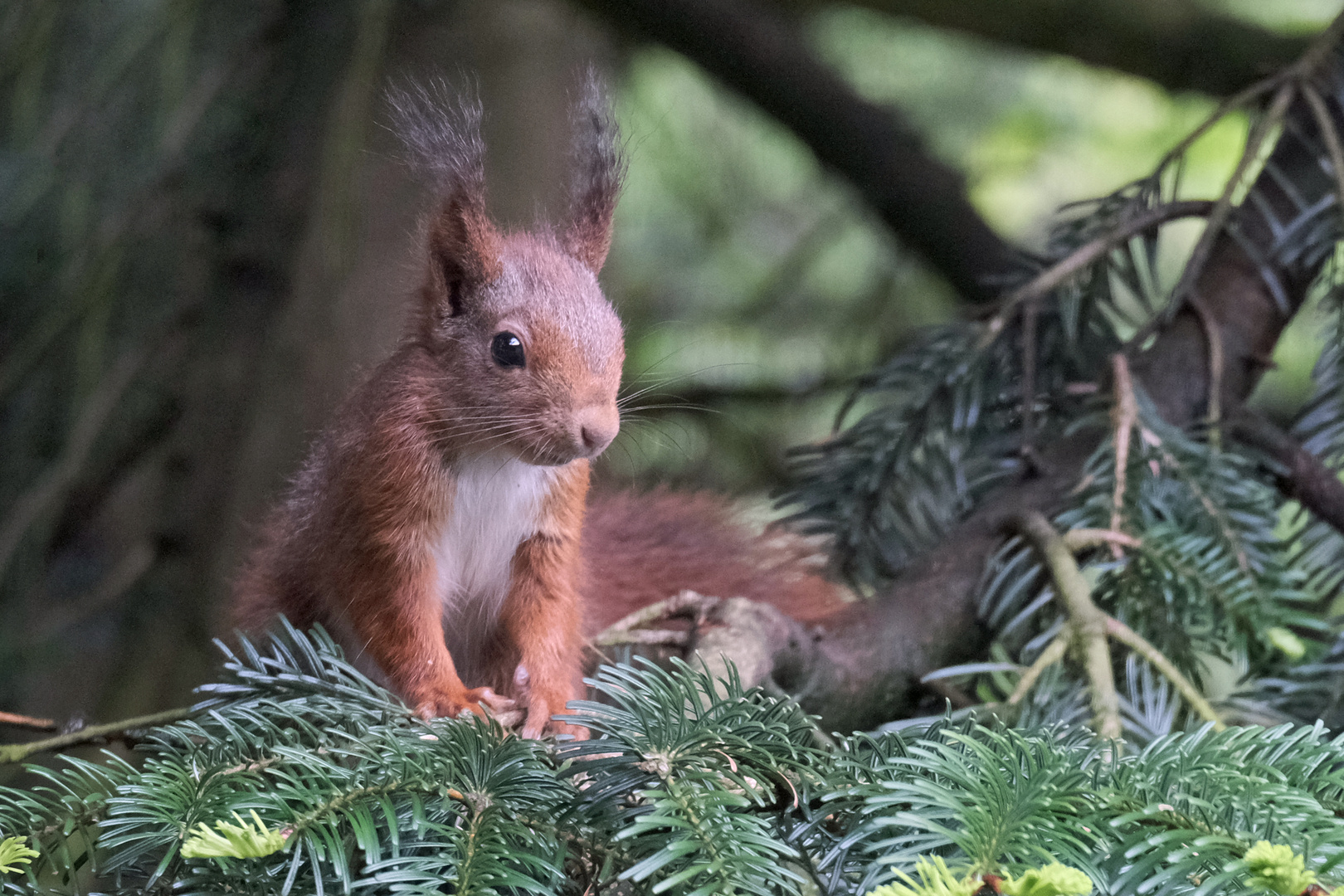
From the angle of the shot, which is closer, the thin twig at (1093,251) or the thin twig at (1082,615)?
the thin twig at (1082,615)

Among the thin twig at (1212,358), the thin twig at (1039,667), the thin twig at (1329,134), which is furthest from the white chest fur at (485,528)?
the thin twig at (1329,134)

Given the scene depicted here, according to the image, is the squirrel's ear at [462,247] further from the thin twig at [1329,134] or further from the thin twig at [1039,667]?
the thin twig at [1329,134]

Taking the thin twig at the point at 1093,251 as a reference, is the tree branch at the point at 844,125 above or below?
above

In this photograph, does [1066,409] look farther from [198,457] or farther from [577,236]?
[198,457]

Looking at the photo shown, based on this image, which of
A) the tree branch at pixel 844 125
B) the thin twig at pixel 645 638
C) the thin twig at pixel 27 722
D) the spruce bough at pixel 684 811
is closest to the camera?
the spruce bough at pixel 684 811

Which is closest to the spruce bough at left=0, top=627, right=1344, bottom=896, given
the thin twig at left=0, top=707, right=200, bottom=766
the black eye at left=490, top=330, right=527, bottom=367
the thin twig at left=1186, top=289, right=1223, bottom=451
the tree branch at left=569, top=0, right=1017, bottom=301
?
the thin twig at left=0, top=707, right=200, bottom=766

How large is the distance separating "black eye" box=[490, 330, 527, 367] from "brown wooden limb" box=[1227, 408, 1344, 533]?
0.66m

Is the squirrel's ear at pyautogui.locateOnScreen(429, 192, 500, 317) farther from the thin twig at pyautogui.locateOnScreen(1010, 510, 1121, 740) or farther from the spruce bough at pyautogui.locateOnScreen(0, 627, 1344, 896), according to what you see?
the thin twig at pyautogui.locateOnScreen(1010, 510, 1121, 740)

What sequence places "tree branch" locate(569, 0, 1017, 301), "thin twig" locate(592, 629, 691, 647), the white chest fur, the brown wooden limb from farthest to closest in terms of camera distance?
"tree branch" locate(569, 0, 1017, 301)
the brown wooden limb
"thin twig" locate(592, 629, 691, 647)
the white chest fur

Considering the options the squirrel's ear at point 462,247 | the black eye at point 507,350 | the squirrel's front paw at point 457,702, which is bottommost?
the squirrel's front paw at point 457,702

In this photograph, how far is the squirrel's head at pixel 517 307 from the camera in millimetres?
584

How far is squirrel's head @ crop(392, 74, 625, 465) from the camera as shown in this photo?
584 mm

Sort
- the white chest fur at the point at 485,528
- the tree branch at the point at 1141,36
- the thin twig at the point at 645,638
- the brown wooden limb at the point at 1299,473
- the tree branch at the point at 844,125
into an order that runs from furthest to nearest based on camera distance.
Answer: the tree branch at the point at 844,125 < the tree branch at the point at 1141,36 < the brown wooden limb at the point at 1299,473 < the thin twig at the point at 645,638 < the white chest fur at the point at 485,528

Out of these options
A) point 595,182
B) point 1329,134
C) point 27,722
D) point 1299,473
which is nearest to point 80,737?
point 27,722
